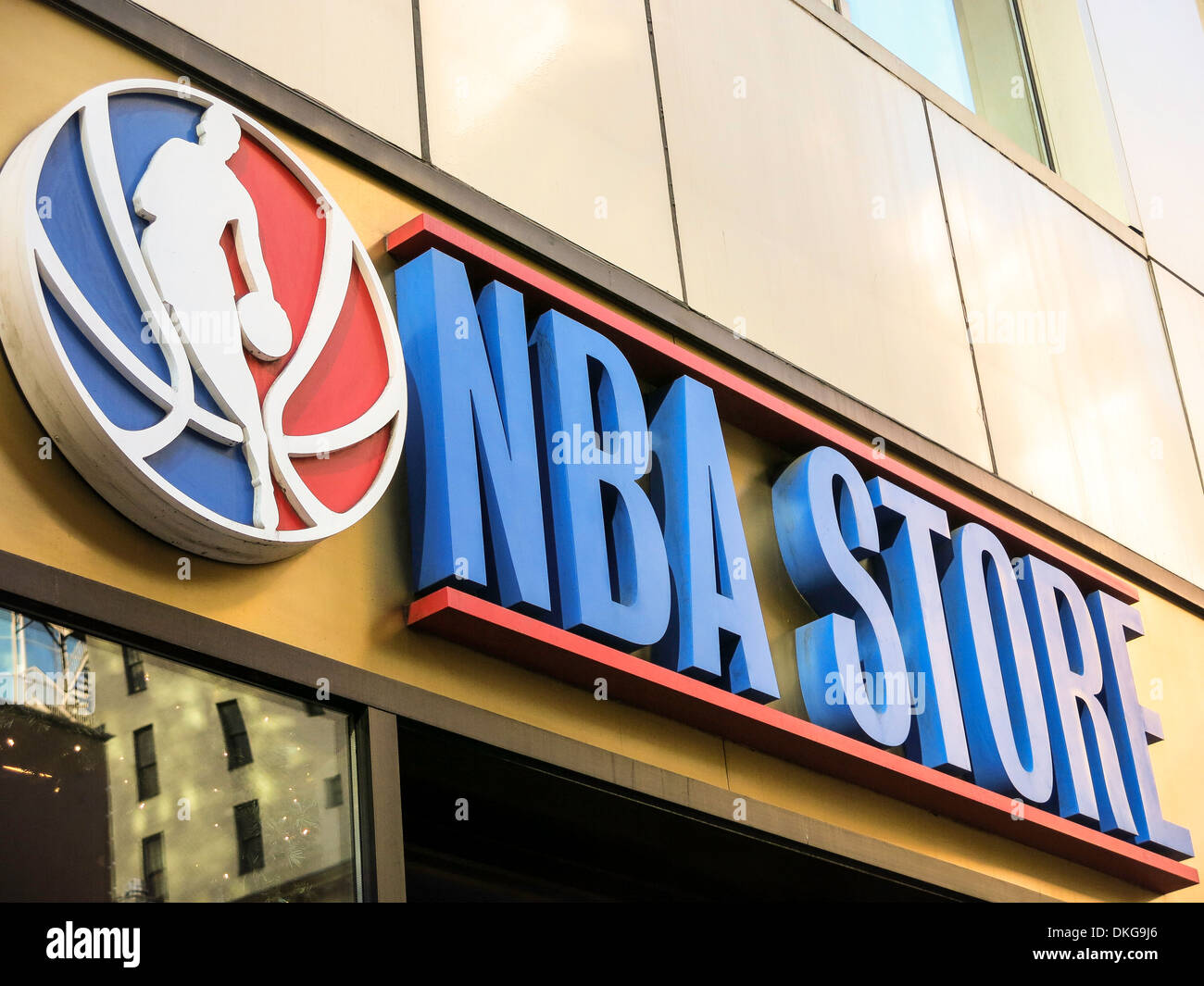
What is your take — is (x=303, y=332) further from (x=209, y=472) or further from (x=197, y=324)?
(x=209, y=472)

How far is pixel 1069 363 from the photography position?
416 inches

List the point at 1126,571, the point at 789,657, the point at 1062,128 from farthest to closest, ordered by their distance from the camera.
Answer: the point at 1062,128
the point at 1126,571
the point at 789,657

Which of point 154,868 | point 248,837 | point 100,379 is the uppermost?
point 100,379

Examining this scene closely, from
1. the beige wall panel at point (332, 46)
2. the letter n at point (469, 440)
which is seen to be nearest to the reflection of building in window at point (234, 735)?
the letter n at point (469, 440)

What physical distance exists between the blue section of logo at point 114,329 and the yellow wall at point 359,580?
204mm

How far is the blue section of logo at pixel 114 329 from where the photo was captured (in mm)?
4746

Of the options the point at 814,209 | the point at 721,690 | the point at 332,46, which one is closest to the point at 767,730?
the point at 721,690

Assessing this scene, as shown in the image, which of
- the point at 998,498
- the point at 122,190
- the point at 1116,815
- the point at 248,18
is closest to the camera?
the point at 122,190

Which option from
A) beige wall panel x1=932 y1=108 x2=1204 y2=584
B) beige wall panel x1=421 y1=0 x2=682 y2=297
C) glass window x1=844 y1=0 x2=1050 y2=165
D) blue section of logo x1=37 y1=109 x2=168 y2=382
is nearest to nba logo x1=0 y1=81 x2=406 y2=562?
blue section of logo x1=37 y1=109 x2=168 y2=382

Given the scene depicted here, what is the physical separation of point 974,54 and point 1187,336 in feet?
9.01
